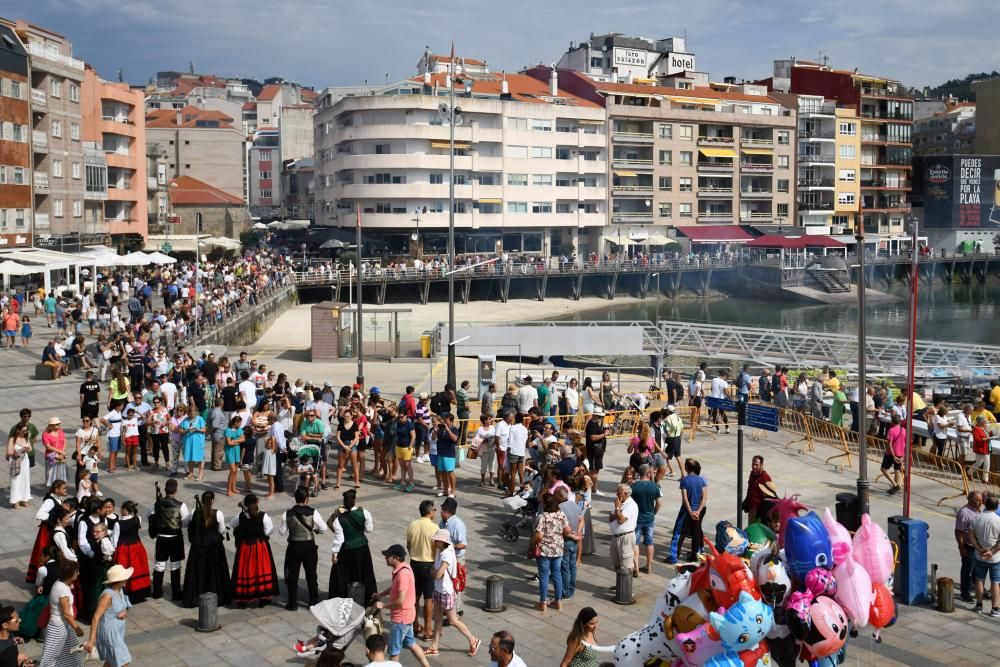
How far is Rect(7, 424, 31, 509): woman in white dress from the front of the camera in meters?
14.8

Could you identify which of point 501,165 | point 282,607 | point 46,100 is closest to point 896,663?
point 282,607

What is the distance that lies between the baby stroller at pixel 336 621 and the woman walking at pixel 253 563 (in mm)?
1778

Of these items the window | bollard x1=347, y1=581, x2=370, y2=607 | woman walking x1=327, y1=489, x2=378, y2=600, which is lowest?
bollard x1=347, y1=581, x2=370, y2=607

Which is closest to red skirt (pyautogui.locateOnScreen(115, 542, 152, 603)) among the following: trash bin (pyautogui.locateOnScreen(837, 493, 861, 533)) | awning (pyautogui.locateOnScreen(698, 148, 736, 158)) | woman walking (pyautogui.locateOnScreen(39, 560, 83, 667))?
woman walking (pyautogui.locateOnScreen(39, 560, 83, 667))

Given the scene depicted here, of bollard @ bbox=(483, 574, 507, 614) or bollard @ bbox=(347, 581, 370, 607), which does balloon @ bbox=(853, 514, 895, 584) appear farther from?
bollard @ bbox=(347, 581, 370, 607)

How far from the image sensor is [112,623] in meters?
9.25

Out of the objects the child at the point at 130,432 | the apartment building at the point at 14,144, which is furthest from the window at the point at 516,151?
the child at the point at 130,432

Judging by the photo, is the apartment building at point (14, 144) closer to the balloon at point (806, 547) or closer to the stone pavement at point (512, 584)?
the stone pavement at point (512, 584)

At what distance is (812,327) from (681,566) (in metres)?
61.9

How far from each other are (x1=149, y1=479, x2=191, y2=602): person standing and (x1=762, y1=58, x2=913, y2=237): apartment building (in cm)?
9368

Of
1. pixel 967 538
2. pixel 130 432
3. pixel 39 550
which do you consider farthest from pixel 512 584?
pixel 130 432

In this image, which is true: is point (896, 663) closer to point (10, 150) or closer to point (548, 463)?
point (548, 463)

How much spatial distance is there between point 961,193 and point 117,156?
73059mm

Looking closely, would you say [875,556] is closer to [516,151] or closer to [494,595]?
[494,595]
